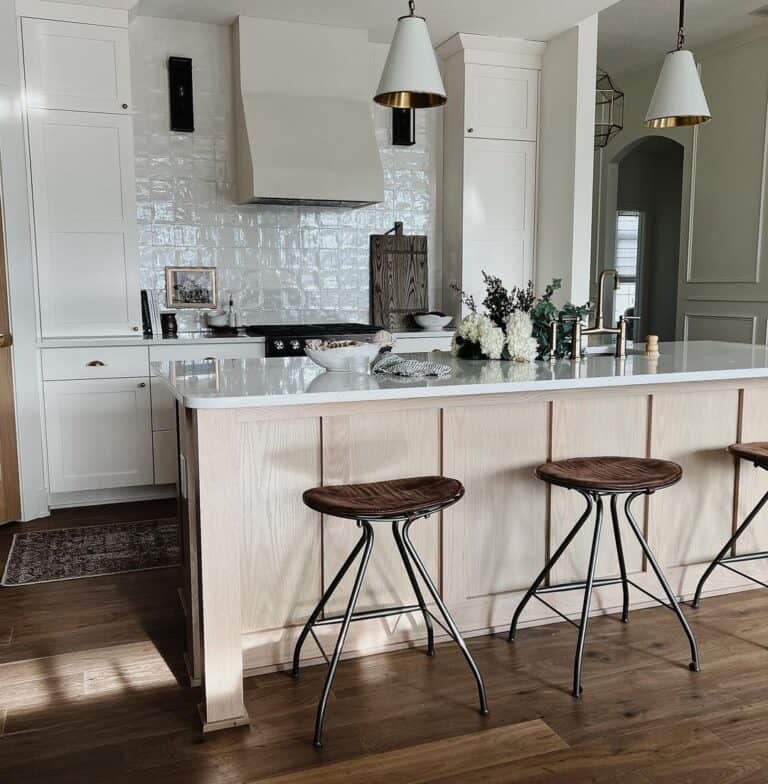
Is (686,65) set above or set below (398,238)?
above

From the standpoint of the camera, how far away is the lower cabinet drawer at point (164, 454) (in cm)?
455

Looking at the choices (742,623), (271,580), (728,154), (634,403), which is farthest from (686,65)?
(728,154)

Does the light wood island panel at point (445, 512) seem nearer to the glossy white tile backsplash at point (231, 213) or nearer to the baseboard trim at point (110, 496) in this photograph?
the baseboard trim at point (110, 496)

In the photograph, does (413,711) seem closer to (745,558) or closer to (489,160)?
(745,558)

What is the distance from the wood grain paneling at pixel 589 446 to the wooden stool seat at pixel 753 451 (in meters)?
0.33

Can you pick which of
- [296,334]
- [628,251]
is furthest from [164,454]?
[628,251]

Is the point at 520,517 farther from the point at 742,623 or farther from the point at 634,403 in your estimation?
the point at 742,623

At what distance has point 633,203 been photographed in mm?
9461

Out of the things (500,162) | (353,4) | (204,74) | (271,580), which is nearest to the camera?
(271,580)

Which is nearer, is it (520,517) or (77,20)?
(520,517)

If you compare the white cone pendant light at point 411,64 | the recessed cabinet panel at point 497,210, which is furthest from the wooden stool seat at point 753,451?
the recessed cabinet panel at point 497,210

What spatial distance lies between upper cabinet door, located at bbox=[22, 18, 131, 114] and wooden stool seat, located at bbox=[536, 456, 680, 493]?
3.27 metres

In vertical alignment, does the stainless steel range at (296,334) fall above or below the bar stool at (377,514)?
above

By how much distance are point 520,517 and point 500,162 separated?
329 cm
